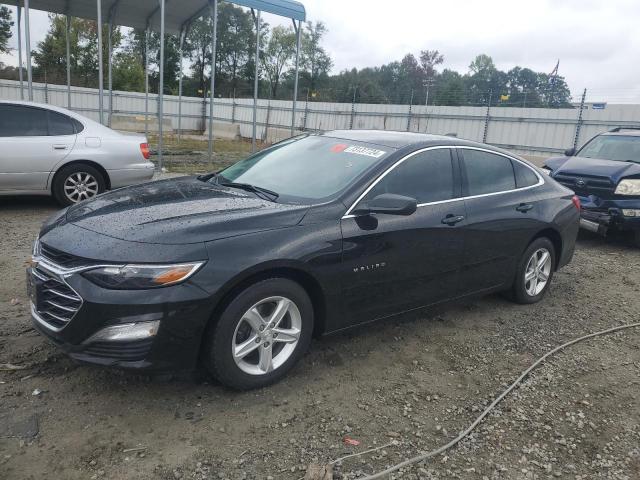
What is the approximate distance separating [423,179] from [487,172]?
885mm

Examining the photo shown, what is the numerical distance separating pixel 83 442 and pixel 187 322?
779 millimetres

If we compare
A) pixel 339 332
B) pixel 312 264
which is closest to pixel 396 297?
pixel 339 332

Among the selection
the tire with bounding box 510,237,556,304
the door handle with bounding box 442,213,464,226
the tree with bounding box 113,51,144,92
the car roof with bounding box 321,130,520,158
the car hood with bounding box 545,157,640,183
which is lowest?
the tire with bounding box 510,237,556,304

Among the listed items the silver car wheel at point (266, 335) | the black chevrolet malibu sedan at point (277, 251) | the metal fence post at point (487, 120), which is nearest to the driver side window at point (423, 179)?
the black chevrolet malibu sedan at point (277, 251)

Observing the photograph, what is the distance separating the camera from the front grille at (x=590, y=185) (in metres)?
7.54

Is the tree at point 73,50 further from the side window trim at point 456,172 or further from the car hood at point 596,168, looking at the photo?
the side window trim at point 456,172

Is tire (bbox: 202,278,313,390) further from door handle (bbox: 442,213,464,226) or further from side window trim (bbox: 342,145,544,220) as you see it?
door handle (bbox: 442,213,464,226)

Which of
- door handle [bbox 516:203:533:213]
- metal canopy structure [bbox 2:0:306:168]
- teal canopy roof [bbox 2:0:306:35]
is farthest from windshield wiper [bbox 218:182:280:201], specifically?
teal canopy roof [bbox 2:0:306:35]

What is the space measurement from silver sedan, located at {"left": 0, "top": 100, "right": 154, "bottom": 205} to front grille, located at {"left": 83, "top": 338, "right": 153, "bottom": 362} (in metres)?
5.33

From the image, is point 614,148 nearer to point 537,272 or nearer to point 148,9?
point 537,272

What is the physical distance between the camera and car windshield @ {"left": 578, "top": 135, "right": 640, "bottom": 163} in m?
8.23

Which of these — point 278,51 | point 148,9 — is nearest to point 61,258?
point 148,9

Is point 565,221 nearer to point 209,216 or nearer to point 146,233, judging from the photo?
point 209,216

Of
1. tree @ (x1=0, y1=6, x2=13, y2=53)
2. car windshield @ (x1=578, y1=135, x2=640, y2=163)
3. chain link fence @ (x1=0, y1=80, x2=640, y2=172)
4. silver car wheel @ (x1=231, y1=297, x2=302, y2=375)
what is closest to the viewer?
silver car wheel @ (x1=231, y1=297, x2=302, y2=375)
